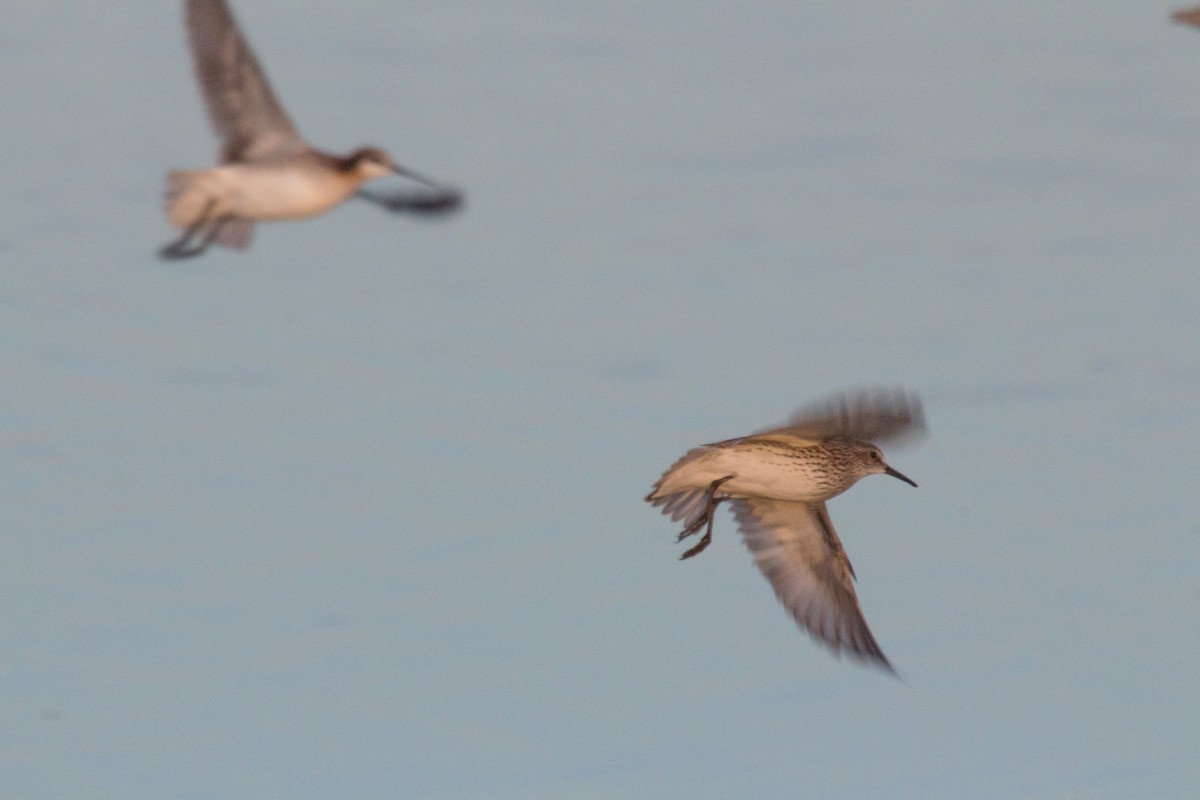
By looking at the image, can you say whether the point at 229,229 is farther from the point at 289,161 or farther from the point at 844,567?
the point at 844,567

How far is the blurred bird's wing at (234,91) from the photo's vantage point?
29.2 ft

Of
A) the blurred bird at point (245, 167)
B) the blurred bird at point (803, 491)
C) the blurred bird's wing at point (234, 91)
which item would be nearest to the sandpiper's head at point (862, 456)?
the blurred bird at point (803, 491)

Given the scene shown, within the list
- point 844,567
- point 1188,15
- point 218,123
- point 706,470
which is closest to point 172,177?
point 218,123

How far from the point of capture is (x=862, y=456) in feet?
30.8

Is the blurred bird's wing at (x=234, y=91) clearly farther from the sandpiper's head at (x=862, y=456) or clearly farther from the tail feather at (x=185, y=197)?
the sandpiper's head at (x=862, y=456)

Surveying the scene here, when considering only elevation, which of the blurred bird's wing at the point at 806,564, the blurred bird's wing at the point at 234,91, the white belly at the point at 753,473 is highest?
the blurred bird's wing at the point at 234,91

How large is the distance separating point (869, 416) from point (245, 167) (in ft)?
8.05

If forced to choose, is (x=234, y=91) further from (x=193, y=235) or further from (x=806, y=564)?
(x=806, y=564)

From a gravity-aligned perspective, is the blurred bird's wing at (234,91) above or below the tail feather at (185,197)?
above

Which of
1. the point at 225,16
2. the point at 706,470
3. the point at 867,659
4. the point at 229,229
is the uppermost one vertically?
the point at 225,16

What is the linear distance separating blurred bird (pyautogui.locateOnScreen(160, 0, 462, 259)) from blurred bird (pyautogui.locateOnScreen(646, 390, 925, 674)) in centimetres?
142

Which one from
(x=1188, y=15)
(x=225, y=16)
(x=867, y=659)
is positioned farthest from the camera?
(x=1188, y=15)

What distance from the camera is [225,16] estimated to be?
8891 millimetres

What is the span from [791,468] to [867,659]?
3.00 feet
